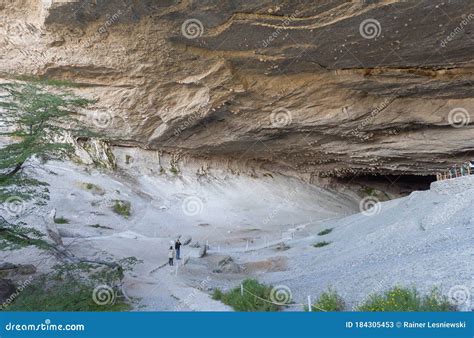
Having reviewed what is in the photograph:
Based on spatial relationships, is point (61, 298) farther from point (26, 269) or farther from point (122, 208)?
point (122, 208)

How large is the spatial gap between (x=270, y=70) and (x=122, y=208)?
12946mm

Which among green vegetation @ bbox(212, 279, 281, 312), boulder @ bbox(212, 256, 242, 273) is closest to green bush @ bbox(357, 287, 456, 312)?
green vegetation @ bbox(212, 279, 281, 312)

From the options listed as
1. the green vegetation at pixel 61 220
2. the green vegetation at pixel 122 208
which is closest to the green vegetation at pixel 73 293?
the green vegetation at pixel 61 220

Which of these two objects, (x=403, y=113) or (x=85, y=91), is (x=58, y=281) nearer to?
(x=85, y=91)

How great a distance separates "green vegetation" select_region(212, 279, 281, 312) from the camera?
947 cm

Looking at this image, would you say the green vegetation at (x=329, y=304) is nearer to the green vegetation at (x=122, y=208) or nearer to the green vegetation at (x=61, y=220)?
the green vegetation at (x=61, y=220)

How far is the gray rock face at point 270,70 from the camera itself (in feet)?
56.6

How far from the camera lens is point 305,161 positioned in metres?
36.2

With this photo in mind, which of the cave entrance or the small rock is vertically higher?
the cave entrance

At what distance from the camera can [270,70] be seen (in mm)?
22016

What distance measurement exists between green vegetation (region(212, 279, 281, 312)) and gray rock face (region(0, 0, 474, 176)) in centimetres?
1168

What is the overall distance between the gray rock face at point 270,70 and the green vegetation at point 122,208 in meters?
6.11

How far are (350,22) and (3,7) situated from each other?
17.6 meters

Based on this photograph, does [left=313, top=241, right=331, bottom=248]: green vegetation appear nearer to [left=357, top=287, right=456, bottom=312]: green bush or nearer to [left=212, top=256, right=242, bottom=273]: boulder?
[left=212, top=256, right=242, bottom=273]: boulder
